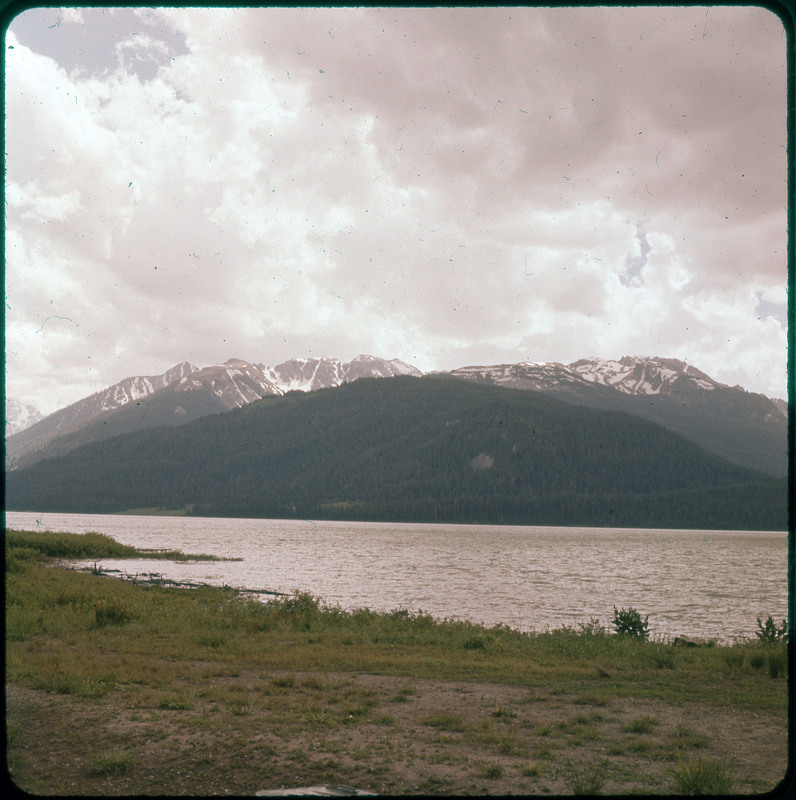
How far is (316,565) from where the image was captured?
71.2 m

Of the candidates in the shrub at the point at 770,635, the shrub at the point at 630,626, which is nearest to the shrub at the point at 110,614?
the shrub at the point at 630,626

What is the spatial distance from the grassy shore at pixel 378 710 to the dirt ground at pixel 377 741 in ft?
0.15

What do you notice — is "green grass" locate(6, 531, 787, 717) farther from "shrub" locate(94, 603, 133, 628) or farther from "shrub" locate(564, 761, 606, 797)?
"shrub" locate(564, 761, 606, 797)

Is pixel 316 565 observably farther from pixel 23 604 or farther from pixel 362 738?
pixel 362 738

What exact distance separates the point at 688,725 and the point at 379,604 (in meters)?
28.7

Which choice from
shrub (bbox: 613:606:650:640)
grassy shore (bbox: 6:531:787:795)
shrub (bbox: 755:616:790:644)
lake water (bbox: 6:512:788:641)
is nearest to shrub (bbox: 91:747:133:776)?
grassy shore (bbox: 6:531:787:795)

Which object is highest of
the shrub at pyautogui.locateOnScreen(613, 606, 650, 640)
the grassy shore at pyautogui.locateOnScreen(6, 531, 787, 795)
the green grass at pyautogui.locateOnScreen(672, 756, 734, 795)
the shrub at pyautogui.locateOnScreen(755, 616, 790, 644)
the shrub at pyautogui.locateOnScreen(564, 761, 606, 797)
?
the green grass at pyautogui.locateOnScreen(672, 756, 734, 795)

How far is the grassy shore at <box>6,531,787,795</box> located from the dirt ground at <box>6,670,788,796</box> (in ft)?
0.15

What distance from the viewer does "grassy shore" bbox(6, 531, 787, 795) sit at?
9.98m

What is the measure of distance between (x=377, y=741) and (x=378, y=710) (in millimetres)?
2317

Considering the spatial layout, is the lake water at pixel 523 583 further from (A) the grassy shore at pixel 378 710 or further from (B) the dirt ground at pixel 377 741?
(B) the dirt ground at pixel 377 741

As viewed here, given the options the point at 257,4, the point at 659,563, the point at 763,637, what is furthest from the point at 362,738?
the point at 659,563

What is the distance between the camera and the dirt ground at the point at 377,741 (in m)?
9.76

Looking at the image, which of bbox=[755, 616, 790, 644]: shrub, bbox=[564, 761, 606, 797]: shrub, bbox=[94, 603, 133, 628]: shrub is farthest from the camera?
bbox=[94, 603, 133, 628]: shrub
